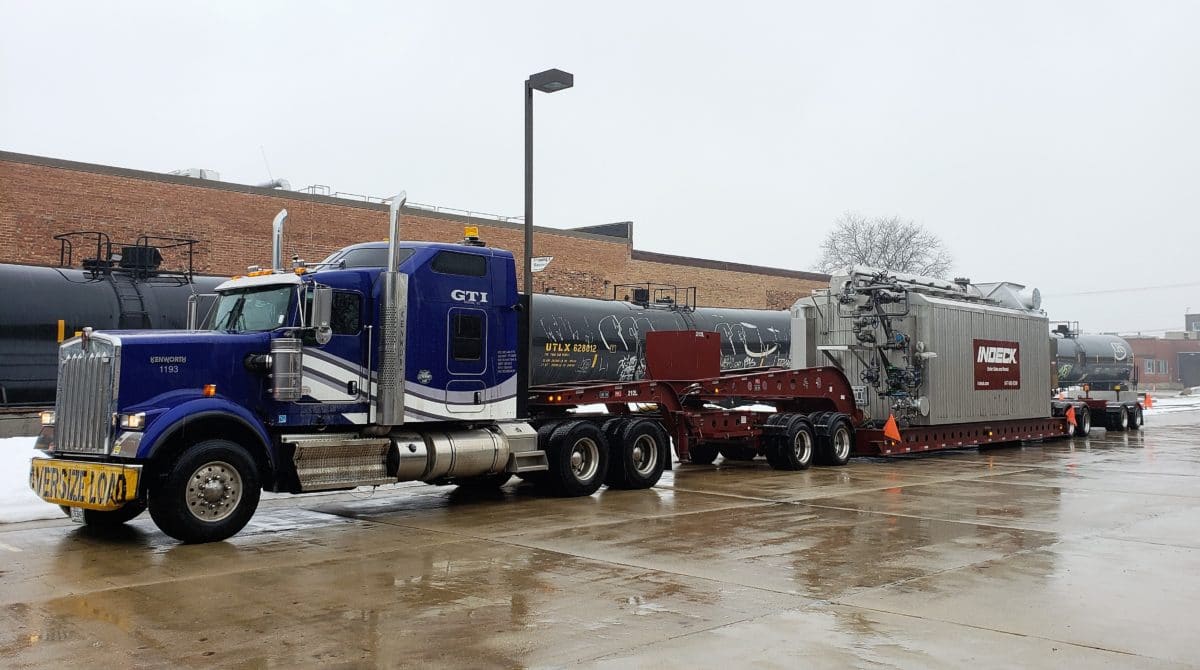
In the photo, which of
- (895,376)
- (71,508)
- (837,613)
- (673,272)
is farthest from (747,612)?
(673,272)

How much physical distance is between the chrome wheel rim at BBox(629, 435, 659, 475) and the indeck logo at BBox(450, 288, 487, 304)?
3.63 meters

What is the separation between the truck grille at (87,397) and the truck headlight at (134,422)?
0.21m

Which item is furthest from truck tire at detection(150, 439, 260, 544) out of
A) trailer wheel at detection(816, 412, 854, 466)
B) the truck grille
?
trailer wheel at detection(816, 412, 854, 466)

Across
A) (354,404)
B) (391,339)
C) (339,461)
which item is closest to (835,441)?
(391,339)

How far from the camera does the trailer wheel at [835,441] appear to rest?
19.4 meters

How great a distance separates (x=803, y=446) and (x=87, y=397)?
12.8m

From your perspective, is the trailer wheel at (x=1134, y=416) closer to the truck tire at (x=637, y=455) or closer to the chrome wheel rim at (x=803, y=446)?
the chrome wheel rim at (x=803, y=446)

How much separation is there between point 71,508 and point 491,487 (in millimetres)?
5896

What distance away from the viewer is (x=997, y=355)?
2359cm

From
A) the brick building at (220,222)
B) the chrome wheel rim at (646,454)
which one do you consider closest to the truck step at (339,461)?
the chrome wheel rim at (646,454)

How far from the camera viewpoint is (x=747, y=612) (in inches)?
290

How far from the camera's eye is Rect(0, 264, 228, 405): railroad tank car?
1697 centimetres

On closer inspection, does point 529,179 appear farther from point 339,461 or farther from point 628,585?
point 628,585

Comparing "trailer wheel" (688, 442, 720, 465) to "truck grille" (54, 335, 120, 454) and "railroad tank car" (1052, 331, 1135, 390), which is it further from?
"railroad tank car" (1052, 331, 1135, 390)
